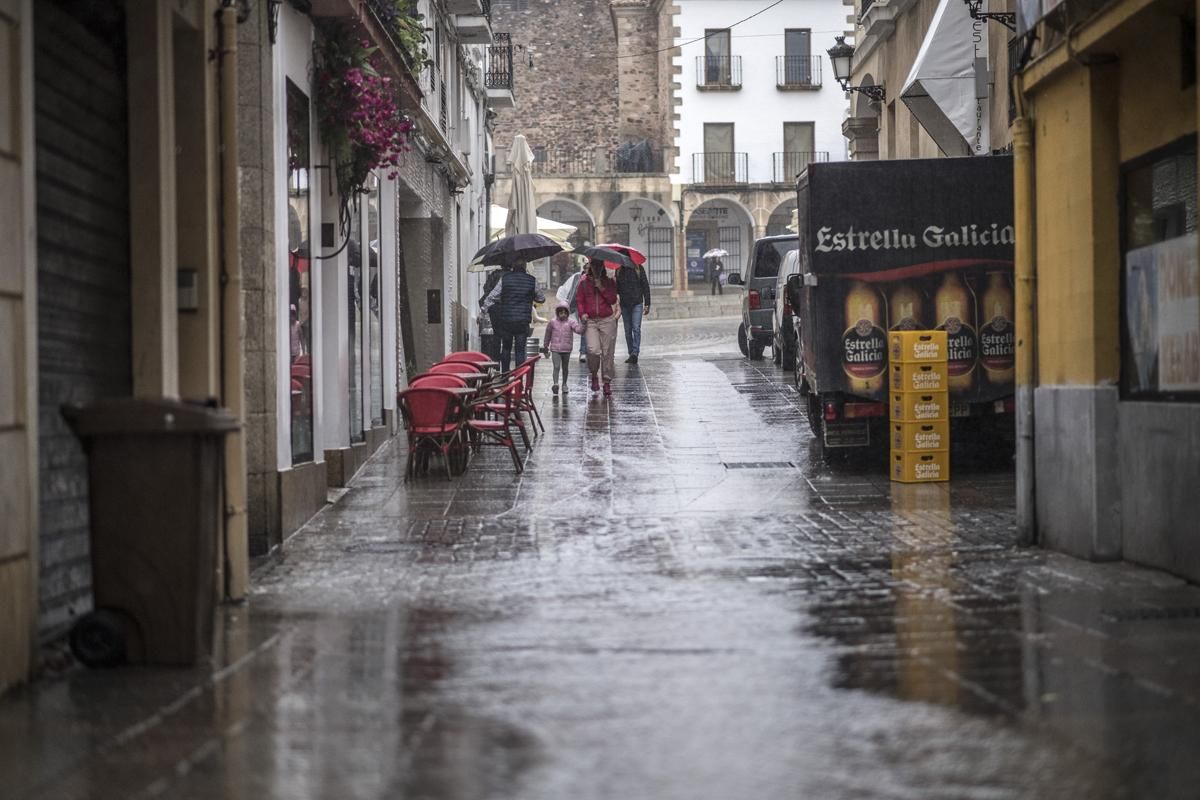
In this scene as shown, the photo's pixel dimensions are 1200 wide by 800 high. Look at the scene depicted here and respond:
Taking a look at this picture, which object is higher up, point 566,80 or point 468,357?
point 566,80

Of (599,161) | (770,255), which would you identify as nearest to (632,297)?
(770,255)

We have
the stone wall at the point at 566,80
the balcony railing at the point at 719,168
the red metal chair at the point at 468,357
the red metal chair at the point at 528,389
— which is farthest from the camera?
the stone wall at the point at 566,80

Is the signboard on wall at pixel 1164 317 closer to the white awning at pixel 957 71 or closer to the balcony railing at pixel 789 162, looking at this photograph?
the white awning at pixel 957 71

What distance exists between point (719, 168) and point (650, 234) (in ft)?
13.1

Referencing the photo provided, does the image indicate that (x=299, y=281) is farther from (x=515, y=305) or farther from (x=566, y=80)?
(x=566, y=80)

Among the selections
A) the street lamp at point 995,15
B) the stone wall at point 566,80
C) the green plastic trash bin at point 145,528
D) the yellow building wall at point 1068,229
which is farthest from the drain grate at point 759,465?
the stone wall at point 566,80

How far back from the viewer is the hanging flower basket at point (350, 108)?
14.0 metres

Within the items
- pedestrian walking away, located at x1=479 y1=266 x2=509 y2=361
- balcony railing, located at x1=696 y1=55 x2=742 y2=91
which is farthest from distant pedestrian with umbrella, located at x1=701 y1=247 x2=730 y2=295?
pedestrian walking away, located at x1=479 y1=266 x2=509 y2=361

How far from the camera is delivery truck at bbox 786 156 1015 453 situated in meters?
16.2

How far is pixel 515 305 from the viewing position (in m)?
24.5

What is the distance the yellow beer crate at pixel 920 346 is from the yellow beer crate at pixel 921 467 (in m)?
0.83

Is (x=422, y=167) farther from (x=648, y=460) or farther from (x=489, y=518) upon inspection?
A: (x=489, y=518)

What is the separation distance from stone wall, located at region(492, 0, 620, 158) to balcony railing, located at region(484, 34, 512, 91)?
2528 centimetres

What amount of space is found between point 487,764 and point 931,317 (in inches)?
454
